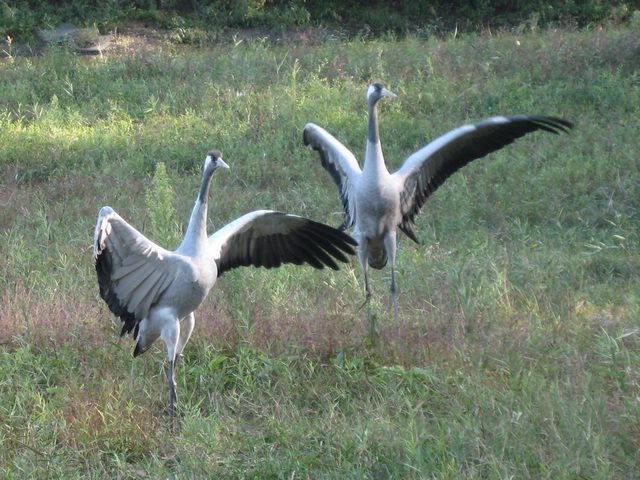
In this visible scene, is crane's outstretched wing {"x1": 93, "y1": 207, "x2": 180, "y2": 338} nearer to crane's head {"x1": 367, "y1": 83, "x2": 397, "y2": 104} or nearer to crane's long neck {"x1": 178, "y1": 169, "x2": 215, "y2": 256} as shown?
crane's long neck {"x1": 178, "y1": 169, "x2": 215, "y2": 256}

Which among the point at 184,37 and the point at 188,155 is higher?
Answer: the point at 184,37

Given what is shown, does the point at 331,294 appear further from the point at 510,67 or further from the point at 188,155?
the point at 510,67

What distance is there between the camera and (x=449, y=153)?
248 inches

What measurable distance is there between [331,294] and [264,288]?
42cm

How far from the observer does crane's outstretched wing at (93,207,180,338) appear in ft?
15.9

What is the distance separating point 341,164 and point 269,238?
1.23m

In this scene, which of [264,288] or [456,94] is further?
[456,94]

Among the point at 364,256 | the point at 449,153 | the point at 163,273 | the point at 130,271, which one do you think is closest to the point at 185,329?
the point at 163,273

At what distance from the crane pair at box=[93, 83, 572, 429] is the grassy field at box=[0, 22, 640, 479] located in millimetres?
251

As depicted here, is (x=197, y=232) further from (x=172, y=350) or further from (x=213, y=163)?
(x=172, y=350)

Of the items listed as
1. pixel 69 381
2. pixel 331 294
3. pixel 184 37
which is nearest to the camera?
pixel 69 381

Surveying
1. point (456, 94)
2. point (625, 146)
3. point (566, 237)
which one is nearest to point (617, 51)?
point (456, 94)

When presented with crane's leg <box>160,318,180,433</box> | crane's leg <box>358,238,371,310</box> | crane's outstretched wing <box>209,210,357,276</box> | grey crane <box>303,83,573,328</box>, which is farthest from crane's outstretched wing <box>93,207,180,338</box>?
crane's leg <box>358,238,371,310</box>

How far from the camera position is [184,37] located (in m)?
14.7
